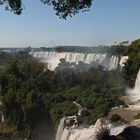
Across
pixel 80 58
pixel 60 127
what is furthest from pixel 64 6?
pixel 80 58

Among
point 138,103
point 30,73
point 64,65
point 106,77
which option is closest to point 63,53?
point 64,65

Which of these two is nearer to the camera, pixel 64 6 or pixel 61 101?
pixel 64 6

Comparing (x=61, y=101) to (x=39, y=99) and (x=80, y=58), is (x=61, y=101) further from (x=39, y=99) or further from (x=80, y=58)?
(x=80, y=58)

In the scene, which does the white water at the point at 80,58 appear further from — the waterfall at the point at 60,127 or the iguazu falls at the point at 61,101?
the waterfall at the point at 60,127

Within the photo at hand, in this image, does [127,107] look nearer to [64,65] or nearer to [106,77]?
[106,77]

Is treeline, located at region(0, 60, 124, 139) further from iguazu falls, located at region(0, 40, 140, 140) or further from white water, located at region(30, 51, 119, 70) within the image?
white water, located at region(30, 51, 119, 70)

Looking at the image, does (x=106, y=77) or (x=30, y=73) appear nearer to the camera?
(x=30, y=73)
